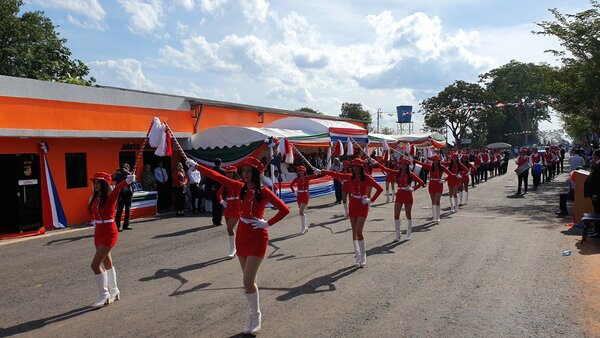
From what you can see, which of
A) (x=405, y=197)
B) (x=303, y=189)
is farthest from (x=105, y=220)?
(x=405, y=197)

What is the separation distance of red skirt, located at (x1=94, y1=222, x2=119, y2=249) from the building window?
9.03 metres

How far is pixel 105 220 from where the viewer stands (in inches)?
257

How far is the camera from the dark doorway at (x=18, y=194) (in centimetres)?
1272

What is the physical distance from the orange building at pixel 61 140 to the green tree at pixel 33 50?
56.5ft

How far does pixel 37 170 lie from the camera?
13414mm


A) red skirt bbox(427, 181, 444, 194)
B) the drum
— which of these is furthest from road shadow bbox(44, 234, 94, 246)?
the drum

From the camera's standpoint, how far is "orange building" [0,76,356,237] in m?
12.7

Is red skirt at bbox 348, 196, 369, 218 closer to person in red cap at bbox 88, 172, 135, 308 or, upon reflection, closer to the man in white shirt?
person in red cap at bbox 88, 172, 135, 308

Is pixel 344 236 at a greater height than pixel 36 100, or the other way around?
pixel 36 100

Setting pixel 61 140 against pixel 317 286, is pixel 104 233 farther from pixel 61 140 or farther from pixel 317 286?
pixel 61 140

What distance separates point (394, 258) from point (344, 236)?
2.48 metres

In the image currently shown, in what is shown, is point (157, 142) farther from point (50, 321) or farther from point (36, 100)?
point (36, 100)

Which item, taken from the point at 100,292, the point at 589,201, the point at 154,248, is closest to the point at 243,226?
the point at 100,292

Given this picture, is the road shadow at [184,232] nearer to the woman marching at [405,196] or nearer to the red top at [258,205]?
the woman marching at [405,196]
